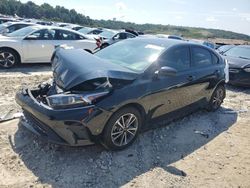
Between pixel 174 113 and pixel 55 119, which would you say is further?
pixel 174 113

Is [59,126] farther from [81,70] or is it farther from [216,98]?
[216,98]

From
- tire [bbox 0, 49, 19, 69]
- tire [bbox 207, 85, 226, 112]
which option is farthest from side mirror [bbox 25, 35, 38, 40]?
tire [bbox 207, 85, 226, 112]

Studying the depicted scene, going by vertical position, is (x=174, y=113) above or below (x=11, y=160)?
above

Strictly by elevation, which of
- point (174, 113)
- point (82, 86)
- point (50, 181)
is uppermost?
point (82, 86)

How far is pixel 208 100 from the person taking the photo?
670 cm

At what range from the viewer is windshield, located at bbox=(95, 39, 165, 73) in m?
5.04

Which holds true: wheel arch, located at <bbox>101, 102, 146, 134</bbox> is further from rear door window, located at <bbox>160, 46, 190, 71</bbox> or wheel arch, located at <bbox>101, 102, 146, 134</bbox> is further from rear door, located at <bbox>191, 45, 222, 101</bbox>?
rear door, located at <bbox>191, 45, 222, 101</bbox>

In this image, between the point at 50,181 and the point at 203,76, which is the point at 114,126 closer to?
the point at 50,181

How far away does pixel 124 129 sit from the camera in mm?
4598

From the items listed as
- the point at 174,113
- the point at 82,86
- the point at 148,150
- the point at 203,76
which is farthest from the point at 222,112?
the point at 82,86

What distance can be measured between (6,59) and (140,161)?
7112mm

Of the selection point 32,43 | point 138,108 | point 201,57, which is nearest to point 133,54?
point 138,108

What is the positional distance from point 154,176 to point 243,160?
168 cm

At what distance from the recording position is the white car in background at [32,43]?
1000cm
